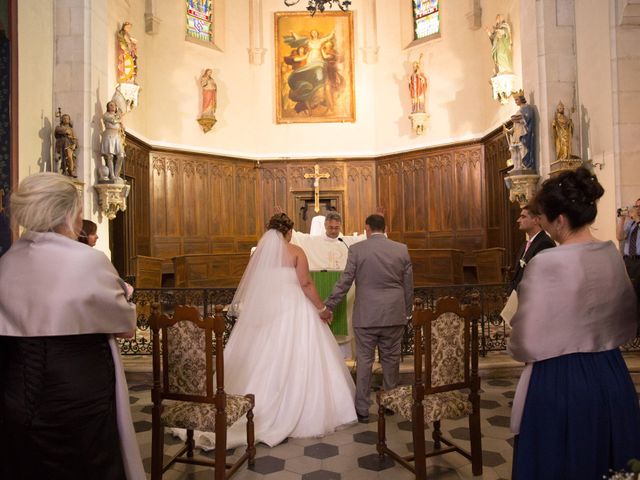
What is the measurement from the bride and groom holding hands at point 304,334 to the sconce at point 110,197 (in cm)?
567

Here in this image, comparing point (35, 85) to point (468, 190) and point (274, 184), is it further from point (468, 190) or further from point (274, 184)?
point (468, 190)

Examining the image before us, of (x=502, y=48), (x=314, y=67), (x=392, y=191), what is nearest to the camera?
(x=502, y=48)

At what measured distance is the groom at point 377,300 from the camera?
14.5ft

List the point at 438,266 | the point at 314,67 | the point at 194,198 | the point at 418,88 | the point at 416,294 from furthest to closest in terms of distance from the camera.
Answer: the point at 314,67 → the point at 418,88 → the point at 194,198 → the point at 438,266 → the point at 416,294

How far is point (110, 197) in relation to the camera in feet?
30.7

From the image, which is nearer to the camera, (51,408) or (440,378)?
(51,408)

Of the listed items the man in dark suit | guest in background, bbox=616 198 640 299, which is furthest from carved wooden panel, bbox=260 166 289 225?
the man in dark suit

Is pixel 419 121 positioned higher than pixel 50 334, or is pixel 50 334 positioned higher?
pixel 419 121

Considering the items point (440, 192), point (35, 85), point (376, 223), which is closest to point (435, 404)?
point (376, 223)

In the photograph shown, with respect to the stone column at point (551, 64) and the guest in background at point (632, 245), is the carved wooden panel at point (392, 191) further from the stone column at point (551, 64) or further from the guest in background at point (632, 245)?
the guest in background at point (632, 245)

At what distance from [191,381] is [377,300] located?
1.70 meters

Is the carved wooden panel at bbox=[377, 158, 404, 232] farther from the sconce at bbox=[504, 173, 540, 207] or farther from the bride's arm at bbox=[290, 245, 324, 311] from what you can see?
the bride's arm at bbox=[290, 245, 324, 311]

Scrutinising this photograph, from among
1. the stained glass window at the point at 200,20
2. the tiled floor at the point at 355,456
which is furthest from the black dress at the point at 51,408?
the stained glass window at the point at 200,20

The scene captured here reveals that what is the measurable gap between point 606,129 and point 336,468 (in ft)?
22.0
